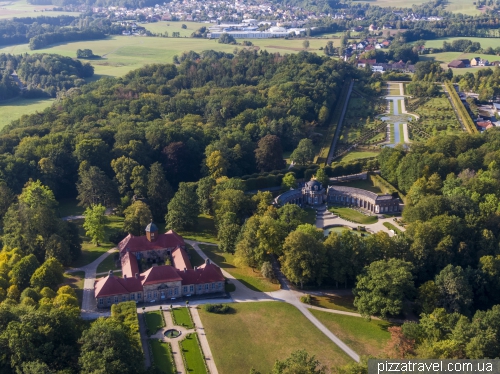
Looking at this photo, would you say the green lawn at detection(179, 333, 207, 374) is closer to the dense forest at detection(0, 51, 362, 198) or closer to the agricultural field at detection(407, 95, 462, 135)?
the dense forest at detection(0, 51, 362, 198)

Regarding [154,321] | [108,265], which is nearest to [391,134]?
[108,265]

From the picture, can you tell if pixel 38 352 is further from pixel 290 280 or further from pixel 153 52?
pixel 153 52

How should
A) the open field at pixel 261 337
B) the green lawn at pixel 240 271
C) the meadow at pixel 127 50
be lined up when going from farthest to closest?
the meadow at pixel 127 50 < the green lawn at pixel 240 271 < the open field at pixel 261 337

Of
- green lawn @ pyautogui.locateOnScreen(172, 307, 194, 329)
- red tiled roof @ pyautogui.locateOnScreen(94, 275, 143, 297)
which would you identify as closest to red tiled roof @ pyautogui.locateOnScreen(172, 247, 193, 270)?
green lawn @ pyautogui.locateOnScreen(172, 307, 194, 329)

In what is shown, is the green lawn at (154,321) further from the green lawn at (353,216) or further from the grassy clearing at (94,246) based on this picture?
the green lawn at (353,216)

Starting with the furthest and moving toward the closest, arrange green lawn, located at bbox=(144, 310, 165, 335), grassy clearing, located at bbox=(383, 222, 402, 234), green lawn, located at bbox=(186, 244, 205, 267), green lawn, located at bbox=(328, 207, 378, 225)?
green lawn, located at bbox=(328, 207, 378, 225), grassy clearing, located at bbox=(383, 222, 402, 234), green lawn, located at bbox=(186, 244, 205, 267), green lawn, located at bbox=(144, 310, 165, 335)

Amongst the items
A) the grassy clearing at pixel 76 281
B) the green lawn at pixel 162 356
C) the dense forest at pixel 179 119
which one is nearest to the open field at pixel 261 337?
the green lawn at pixel 162 356

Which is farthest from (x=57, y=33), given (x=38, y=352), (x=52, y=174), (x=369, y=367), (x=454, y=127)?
(x=369, y=367)
